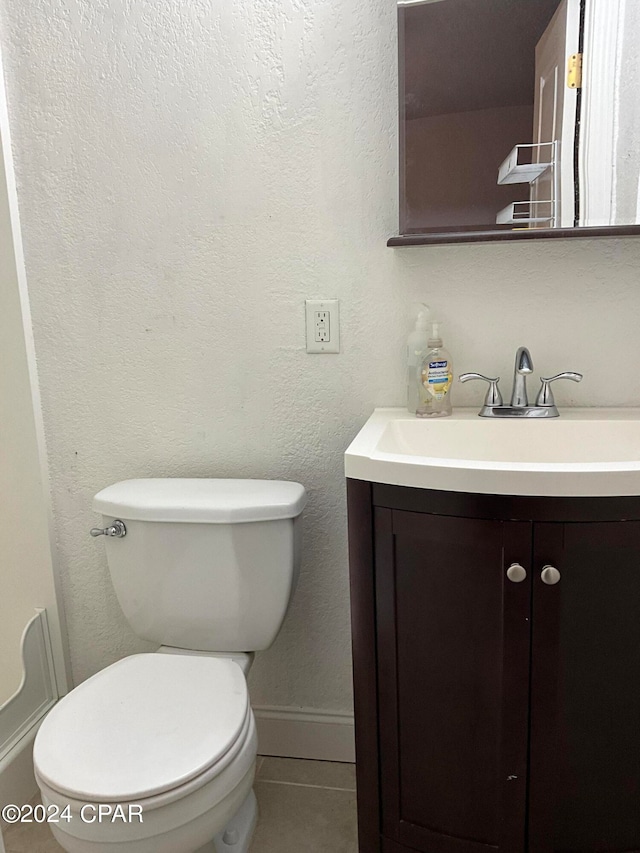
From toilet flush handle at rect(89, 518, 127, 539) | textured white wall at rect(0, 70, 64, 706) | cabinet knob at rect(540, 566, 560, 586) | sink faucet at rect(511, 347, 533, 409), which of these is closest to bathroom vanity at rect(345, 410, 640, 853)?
cabinet knob at rect(540, 566, 560, 586)

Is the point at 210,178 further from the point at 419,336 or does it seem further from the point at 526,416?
the point at 526,416

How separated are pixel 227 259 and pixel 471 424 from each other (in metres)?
0.67

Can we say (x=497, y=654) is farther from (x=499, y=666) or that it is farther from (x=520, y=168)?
(x=520, y=168)

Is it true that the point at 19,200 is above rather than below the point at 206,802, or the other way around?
above

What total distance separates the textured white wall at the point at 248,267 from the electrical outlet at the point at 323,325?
0.03 metres

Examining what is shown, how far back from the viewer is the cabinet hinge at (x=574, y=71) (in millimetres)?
1255

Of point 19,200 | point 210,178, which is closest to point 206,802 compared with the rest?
point 210,178

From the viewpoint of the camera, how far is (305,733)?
5.40ft

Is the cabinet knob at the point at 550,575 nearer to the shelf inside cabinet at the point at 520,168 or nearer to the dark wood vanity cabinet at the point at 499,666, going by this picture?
the dark wood vanity cabinet at the point at 499,666

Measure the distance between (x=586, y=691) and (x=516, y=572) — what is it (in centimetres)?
23

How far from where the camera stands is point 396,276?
1437 millimetres

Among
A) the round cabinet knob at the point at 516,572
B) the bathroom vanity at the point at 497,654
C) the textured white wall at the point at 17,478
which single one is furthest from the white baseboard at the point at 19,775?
the round cabinet knob at the point at 516,572

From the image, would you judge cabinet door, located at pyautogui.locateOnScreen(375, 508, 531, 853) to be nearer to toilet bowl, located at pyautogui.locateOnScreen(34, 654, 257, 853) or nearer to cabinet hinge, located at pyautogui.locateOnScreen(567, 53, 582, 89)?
toilet bowl, located at pyautogui.locateOnScreen(34, 654, 257, 853)

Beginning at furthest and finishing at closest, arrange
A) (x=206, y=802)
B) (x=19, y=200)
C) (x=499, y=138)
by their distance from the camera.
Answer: (x=19, y=200)
(x=499, y=138)
(x=206, y=802)
